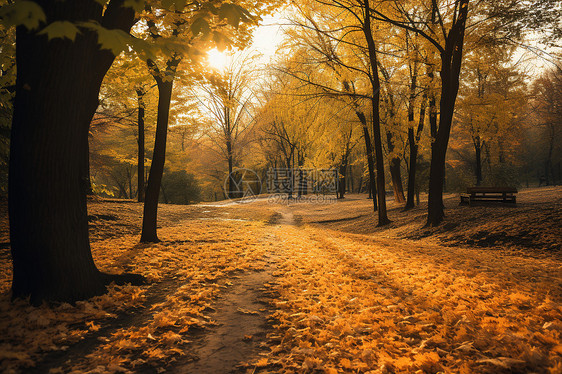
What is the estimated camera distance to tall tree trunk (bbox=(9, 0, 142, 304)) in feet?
10.7

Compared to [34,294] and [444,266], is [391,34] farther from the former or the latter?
[34,294]

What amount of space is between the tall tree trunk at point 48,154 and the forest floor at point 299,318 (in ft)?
1.16

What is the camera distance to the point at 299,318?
334 centimetres

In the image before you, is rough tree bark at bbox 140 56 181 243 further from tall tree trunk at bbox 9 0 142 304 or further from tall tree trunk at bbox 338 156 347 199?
tall tree trunk at bbox 338 156 347 199

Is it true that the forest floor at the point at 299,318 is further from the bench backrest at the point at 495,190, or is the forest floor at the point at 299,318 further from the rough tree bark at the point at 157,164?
the bench backrest at the point at 495,190

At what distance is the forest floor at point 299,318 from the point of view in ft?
7.95

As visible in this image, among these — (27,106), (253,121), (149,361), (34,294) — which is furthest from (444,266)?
(253,121)

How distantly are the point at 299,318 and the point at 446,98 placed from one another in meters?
9.94

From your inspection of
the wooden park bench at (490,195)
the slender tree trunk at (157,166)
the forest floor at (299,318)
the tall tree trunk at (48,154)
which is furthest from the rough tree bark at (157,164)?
the wooden park bench at (490,195)

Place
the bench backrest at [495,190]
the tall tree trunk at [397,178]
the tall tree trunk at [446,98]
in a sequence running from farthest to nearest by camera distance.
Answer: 1. the tall tree trunk at [397,178]
2. the bench backrest at [495,190]
3. the tall tree trunk at [446,98]

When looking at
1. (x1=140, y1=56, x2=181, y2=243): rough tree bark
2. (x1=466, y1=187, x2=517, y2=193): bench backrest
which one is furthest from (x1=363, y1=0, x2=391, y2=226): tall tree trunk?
(x1=140, y1=56, x2=181, y2=243): rough tree bark

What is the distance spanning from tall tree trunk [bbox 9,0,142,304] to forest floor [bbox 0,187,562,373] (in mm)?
355

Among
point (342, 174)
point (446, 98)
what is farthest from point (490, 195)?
point (342, 174)

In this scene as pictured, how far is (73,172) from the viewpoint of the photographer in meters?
3.62
